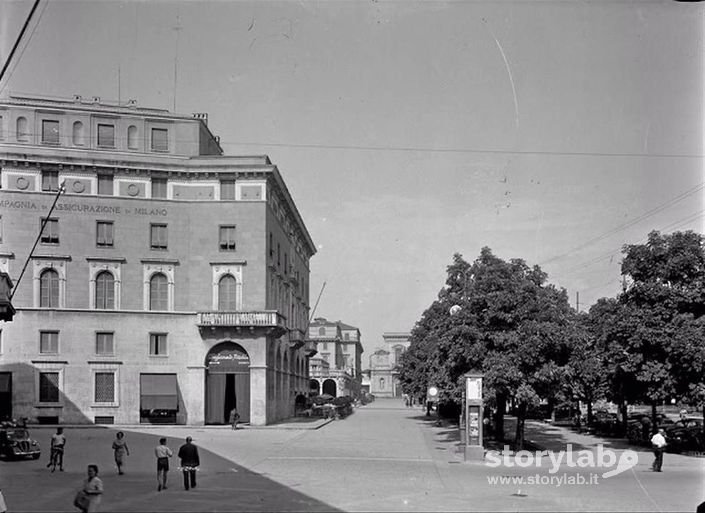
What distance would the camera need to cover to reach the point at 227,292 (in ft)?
180

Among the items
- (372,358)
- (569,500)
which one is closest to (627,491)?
(569,500)

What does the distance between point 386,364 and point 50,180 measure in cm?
14439

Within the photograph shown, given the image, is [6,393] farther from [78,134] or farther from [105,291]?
[78,134]

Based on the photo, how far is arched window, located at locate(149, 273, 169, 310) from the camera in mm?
54219

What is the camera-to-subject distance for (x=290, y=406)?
227ft

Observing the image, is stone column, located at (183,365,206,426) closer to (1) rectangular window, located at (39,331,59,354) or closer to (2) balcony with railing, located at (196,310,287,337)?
(2) balcony with railing, located at (196,310,287,337)

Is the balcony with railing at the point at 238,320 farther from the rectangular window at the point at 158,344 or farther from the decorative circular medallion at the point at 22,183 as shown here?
the decorative circular medallion at the point at 22,183

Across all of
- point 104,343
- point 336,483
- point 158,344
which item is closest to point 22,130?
point 104,343

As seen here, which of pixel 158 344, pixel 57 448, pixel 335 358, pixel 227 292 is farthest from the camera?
pixel 335 358

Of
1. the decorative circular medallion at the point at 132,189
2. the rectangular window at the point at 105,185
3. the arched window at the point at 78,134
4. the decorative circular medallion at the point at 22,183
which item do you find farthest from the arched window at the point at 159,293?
the arched window at the point at 78,134

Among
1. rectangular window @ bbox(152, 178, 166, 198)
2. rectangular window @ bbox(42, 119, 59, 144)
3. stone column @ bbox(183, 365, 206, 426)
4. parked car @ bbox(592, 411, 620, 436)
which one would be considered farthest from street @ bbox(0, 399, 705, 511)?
rectangular window @ bbox(42, 119, 59, 144)

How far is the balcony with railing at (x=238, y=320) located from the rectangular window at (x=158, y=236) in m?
5.19

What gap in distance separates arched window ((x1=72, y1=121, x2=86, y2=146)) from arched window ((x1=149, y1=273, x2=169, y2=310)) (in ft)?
32.4

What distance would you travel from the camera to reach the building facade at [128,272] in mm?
52031
